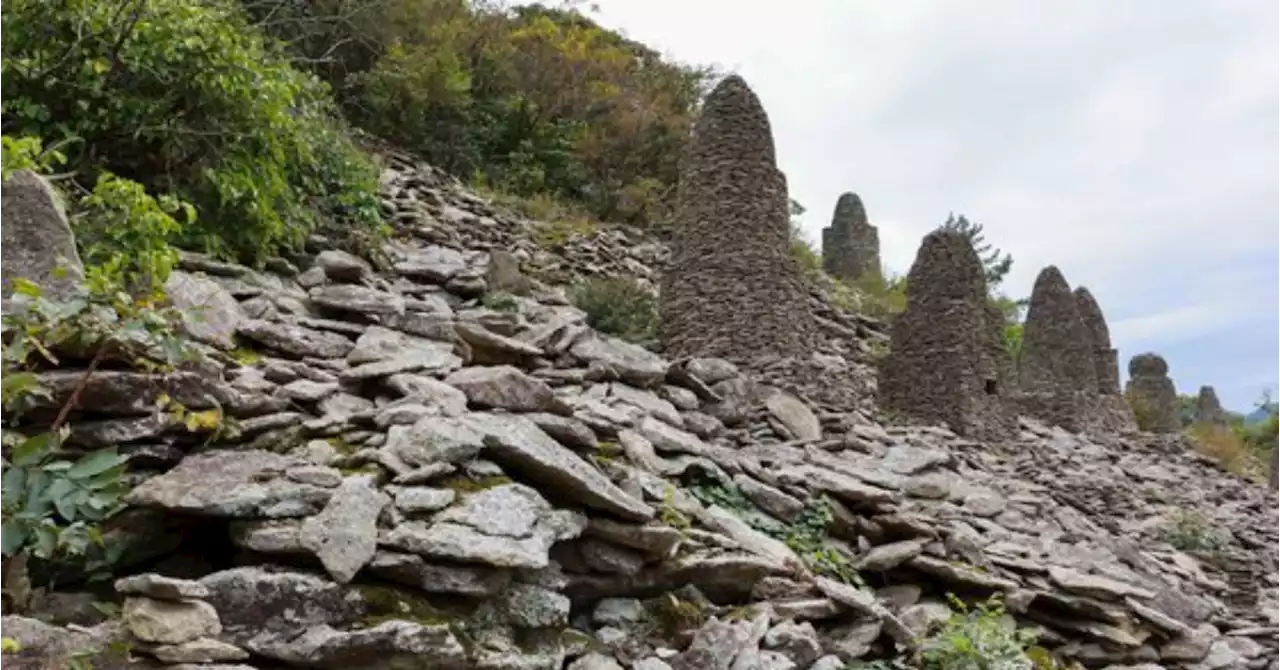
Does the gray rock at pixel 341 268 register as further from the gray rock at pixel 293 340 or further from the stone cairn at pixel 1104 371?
the stone cairn at pixel 1104 371

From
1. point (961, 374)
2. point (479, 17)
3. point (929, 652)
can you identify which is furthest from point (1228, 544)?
point (479, 17)

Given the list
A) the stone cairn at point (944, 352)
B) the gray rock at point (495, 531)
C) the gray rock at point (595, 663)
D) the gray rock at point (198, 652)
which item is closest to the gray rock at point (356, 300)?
the gray rock at point (495, 531)

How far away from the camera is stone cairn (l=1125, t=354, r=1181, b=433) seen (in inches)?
784

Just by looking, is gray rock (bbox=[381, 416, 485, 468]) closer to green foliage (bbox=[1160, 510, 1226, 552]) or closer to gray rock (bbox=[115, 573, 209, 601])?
gray rock (bbox=[115, 573, 209, 601])

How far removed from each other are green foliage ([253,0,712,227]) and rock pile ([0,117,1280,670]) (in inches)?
283

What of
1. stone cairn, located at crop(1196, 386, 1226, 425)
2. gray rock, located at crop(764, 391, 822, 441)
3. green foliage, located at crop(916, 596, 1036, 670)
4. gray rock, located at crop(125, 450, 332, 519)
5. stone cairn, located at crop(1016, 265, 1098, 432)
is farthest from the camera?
stone cairn, located at crop(1196, 386, 1226, 425)

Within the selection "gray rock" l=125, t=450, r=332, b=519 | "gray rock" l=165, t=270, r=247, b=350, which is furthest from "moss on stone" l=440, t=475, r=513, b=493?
"gray rock" l=165, t=270, r=247, b=350

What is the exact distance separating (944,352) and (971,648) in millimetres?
6531

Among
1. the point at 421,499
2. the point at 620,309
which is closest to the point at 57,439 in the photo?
the point at 421,499

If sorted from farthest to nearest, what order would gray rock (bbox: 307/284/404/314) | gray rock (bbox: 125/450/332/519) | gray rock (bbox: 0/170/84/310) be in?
gray rock (bbox: 307/284/404/314) → gray rock (bbox: 0/170/84/310) → gray rock (bbox: 125/450/332/519)

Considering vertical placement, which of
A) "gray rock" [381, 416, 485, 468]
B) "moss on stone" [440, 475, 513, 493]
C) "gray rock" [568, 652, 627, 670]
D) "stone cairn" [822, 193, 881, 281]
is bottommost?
"gray rock" [568, 652, 627, 670]

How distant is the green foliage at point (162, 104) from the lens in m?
7.14

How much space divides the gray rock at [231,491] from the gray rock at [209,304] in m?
1.43

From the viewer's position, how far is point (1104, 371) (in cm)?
1805
